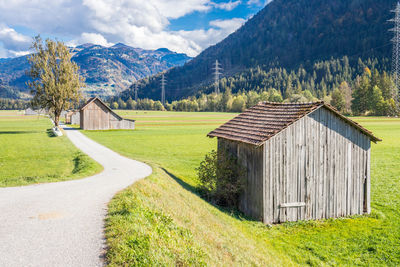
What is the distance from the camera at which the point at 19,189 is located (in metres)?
15.1

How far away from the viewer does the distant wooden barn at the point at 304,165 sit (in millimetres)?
15508

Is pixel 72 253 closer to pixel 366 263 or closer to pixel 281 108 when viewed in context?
pixel 366 263

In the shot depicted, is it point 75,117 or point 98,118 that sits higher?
point 75,117

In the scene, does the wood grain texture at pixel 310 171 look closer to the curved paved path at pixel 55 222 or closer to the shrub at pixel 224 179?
the shrub at pixel 224 179

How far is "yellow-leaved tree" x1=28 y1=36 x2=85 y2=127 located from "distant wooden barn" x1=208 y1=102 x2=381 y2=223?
49.2 metres

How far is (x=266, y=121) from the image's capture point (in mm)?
17375

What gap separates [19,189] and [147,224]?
8.77 meters

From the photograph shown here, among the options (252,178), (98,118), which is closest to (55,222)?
(252,178)

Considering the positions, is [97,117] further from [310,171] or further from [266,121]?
[310,171]

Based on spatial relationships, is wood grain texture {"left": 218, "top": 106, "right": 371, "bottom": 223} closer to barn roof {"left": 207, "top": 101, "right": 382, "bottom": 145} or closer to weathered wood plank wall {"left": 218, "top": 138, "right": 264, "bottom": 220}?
weathered wood plank wall {"left": 218, "top": 138, "right": 264, "bottom": 220}

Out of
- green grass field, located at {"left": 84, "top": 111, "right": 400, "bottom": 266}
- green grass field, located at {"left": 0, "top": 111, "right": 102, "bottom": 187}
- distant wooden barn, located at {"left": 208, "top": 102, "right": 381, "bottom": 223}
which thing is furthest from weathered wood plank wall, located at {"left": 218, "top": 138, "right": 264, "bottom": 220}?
green grass field, located at {"left": 0, "top": 111, "right": 102, "bottom": 187}

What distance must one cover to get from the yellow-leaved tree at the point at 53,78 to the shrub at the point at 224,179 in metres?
47.2

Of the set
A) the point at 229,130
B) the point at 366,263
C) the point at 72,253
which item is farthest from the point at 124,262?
the point at 229,130

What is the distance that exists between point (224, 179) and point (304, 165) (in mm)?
4321
